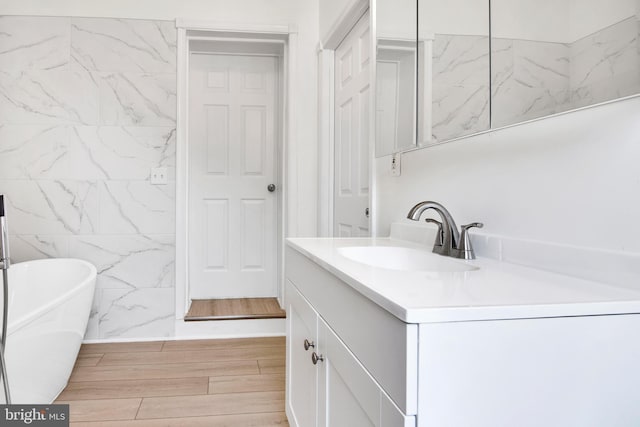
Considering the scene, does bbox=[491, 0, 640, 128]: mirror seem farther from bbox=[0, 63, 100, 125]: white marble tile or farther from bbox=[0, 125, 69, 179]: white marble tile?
bbox=[0, 125, 69, 179]: white marble tile

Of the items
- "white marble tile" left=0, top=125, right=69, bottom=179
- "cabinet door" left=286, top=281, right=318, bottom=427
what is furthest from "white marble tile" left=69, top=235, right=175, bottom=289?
"cabinet door" left=286, top=281, right=318, bottom=427

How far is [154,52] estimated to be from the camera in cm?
283

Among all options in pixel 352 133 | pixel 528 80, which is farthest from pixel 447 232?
pixel 352 133

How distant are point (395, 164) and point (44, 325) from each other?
1.54m

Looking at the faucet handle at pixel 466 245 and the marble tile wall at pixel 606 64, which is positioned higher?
the marble tile wall at pixel 606 64

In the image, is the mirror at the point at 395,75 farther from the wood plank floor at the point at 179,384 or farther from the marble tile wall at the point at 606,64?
the wood plank floor at the point at 179,384

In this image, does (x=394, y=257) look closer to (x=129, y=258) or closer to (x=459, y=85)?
(x=459, y=85)

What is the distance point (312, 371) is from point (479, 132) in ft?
2.64

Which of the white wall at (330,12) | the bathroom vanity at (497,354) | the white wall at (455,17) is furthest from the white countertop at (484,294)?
the white wall at (330,12)

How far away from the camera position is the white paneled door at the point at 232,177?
133 inches

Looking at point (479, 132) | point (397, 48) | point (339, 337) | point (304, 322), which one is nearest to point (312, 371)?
point (304, 322)

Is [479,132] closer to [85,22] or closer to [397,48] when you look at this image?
[397,48]

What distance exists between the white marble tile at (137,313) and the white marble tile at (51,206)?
468 mm

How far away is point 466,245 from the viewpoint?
1.18 meters
